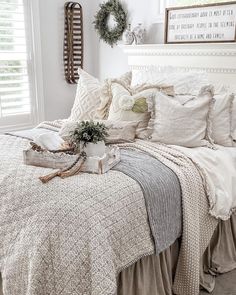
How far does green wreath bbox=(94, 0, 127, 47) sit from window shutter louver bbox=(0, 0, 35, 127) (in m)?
0.83

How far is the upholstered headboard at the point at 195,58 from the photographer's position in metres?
2.59

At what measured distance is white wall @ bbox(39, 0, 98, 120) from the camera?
12.4ft

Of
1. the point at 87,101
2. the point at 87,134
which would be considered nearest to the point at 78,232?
the point at 87,134

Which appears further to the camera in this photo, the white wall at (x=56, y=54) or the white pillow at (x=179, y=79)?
the white wall at (x=56, y=54)

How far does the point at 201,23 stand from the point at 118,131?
1.35m

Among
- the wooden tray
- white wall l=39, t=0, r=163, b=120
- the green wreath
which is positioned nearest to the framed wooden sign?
white wall l=39, t=0, r=163, b=120

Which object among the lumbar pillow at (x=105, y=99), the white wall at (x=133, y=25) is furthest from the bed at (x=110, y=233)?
the white wall at (x=133, y=25)

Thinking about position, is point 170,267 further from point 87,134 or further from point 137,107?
point 137,107

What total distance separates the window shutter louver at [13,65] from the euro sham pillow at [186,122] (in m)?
1.92

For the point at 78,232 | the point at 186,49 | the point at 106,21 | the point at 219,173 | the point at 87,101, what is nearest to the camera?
the point at 78,232

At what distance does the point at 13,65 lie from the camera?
3572 mm

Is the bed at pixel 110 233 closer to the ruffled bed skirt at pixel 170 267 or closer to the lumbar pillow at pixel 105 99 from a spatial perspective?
the ruffled bed skirt at pixel 170 267

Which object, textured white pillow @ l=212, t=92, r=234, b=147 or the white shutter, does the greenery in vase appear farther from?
the white shutter

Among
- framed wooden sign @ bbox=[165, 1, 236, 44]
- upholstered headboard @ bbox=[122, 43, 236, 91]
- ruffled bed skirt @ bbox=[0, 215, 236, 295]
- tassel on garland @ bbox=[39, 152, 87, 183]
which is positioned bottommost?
ruffled bed skirt @ bbox=[0, 215, 236, 295]
